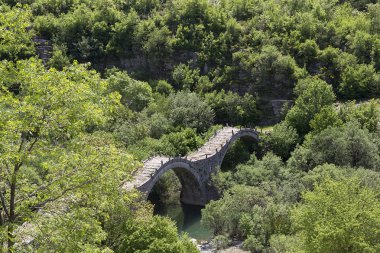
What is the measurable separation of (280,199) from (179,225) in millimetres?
11387

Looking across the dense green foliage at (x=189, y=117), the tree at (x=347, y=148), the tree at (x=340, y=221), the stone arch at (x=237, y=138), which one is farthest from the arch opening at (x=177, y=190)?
the tree at (x=340, y=221)

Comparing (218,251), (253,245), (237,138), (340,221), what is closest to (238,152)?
(237,138)

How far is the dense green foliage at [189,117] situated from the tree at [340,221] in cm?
8

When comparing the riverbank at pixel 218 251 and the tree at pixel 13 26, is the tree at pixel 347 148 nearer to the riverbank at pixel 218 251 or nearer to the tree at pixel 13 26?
the riverbank at pixel 218 251

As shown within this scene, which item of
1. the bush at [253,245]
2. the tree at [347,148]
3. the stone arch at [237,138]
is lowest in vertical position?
the stone arch at [237,138]

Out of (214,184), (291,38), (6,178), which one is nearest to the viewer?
(6,178)

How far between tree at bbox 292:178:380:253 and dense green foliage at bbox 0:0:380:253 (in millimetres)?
81

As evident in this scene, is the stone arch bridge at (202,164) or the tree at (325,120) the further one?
the tree at (325,120)

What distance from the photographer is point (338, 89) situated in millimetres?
69000

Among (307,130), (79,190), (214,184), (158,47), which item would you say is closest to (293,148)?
(307,130)

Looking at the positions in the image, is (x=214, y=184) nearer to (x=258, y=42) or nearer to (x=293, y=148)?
(x=293, y=148)

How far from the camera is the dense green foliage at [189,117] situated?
15791mm

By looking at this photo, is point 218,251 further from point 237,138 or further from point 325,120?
point 237,138

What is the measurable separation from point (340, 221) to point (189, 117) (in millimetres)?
38967
